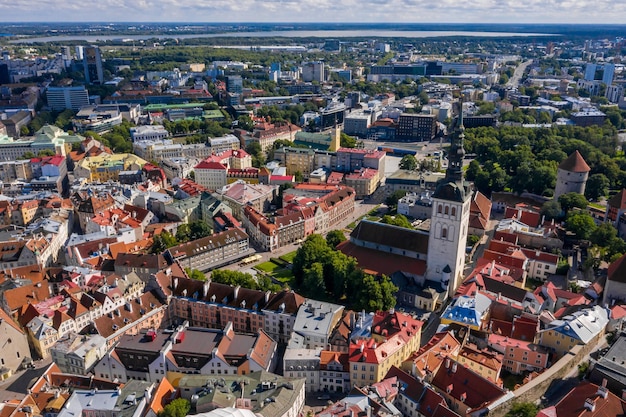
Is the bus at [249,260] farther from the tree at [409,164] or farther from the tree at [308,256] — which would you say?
the tree at [409,164]

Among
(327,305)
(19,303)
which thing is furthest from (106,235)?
(327,305)

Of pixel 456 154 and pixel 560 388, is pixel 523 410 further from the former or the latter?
pixel 456 154

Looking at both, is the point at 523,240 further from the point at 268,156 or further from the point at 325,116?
the point at 325,116

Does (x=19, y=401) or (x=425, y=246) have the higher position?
(x=425, y=246)

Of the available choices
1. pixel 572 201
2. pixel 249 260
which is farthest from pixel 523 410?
pixel 572 201

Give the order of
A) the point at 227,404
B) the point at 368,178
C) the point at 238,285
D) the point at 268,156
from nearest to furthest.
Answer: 1. the point at 227,404
2. the point at 238,285
3. the point at 368,178
4. the point at 268,156

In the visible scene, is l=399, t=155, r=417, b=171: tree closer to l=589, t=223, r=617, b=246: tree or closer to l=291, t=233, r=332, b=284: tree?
l=589, t=223, r=617, b=246: tree
